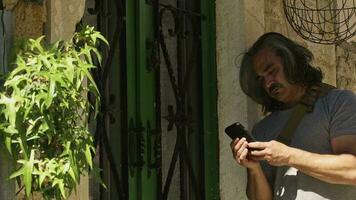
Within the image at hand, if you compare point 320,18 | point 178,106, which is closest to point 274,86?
point 178,106

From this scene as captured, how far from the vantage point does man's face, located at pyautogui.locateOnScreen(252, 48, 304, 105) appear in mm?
3361

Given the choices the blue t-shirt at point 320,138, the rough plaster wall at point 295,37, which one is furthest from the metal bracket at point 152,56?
the rough plaster wall at point 295,37

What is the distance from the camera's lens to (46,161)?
201 cm

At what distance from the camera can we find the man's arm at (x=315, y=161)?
297cm

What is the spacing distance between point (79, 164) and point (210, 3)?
2232mm

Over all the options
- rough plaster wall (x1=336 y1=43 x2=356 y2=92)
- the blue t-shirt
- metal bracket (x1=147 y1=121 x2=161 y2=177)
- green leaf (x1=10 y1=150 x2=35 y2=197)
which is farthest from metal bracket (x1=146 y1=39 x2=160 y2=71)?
rough plaster wall (x1=336 y1=43 x2=356 y2=92)

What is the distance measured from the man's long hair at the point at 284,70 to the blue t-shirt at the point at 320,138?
0.18m

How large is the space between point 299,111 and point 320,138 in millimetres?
165

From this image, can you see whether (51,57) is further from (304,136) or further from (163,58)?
(163,58)

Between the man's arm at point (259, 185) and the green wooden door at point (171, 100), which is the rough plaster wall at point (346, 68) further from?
the man's arm at point (259, 185)

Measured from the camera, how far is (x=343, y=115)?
3094mm

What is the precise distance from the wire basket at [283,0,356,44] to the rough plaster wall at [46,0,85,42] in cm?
183

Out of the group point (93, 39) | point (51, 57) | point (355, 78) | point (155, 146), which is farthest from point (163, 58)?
point (355, 78)

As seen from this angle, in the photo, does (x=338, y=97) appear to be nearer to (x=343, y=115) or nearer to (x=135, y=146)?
(x=343, y=115)
